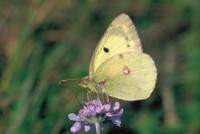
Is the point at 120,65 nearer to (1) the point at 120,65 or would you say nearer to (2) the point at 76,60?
(1) the point at 120,65

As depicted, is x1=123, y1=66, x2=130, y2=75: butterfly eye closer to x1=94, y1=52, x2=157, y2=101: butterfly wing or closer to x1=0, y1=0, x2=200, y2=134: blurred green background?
x1=94, y1=52, x2=157, y2=101: butterfly wing

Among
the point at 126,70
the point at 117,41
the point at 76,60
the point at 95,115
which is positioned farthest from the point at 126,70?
the point at 76,60

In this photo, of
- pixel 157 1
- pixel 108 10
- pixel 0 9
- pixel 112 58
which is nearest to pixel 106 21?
pixel 108 10

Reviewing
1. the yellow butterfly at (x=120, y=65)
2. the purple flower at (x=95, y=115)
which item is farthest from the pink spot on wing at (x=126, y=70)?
the purple flower at (x=95, y=115)

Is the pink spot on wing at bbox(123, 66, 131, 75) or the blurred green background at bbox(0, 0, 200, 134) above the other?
the blurred green background at bbox(0, 0, 200, 134)

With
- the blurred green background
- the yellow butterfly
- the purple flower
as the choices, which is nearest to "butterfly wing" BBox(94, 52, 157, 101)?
the yellow butterfly

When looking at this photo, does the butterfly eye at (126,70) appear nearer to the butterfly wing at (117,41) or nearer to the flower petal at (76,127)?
the butterfly wing at (117,41)

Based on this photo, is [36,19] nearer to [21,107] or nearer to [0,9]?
[0,9]

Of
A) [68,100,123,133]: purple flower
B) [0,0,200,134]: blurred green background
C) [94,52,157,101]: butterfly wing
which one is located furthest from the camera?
[0,0,200,134]: blurred green background
